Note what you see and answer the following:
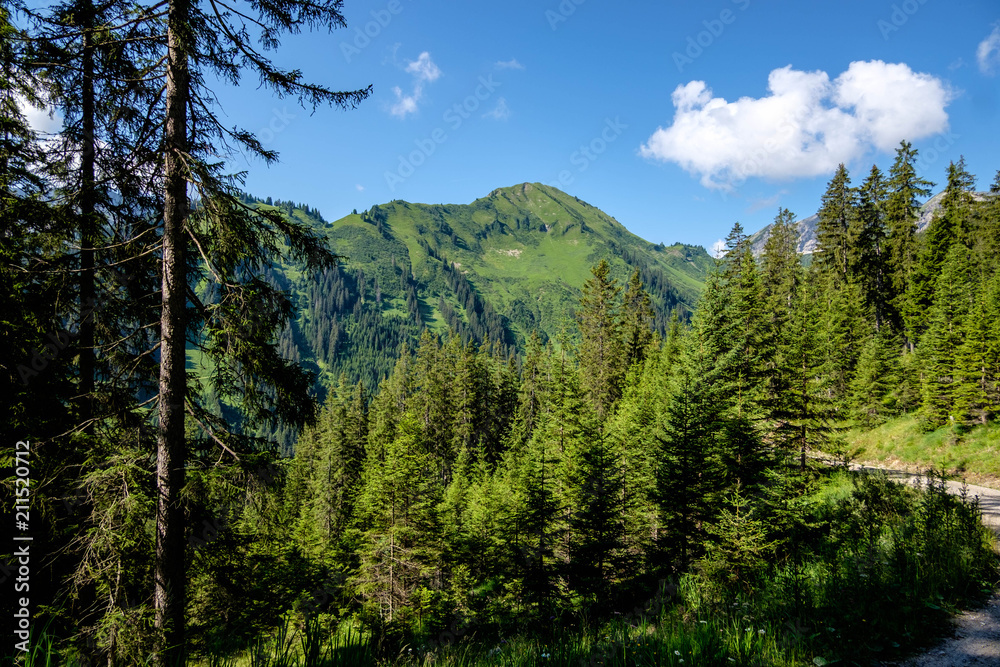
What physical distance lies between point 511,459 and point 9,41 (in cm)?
2990

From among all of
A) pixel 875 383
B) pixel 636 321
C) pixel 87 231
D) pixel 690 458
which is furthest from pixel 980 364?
pixel 87 231

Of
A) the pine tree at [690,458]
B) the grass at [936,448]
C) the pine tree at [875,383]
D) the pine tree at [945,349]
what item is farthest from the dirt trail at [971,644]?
the pine tree at [875,383]

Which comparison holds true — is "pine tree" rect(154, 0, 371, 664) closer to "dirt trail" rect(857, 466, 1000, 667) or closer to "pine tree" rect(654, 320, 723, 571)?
"dirt trail" rect(857, 466, 1000, 667)

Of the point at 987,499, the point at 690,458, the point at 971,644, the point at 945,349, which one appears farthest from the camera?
the point at 945,349

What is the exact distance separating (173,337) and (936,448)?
29923mm

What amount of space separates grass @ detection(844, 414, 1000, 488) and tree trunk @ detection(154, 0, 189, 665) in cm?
2521

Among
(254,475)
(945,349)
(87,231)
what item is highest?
(87,231)

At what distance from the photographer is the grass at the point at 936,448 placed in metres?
17.3

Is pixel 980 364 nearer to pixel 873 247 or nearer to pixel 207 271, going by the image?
pixel 873 247

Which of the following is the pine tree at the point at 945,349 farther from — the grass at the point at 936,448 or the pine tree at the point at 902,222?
the pine tree at the point at 902,222

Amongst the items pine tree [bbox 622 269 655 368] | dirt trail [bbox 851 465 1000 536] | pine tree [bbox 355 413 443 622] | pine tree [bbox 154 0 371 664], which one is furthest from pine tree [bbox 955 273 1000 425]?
pine tree [bbox 154 0 371 664]

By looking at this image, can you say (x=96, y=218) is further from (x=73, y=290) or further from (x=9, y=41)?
(x=9, y=41)

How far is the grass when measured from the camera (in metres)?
17.3

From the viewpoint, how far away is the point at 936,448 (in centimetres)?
2012
